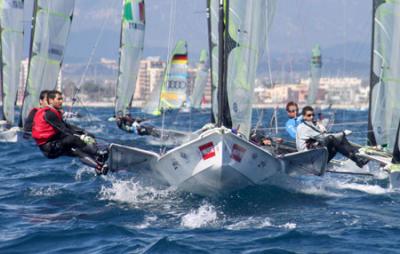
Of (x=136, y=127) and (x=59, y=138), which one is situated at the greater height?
(x=59, y=138)

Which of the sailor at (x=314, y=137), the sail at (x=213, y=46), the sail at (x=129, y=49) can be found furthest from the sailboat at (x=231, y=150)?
the sail at (x=129, y=49)

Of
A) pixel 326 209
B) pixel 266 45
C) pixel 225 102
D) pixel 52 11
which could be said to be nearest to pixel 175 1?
pixel 266 45

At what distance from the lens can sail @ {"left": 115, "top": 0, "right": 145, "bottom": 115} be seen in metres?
37.8

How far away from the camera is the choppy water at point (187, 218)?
10.1 meters

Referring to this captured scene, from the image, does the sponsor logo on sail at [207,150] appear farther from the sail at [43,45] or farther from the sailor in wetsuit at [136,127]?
the sail at [43,45]

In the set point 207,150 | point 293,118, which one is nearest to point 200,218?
point 207,150

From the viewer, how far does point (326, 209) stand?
1295 centimetres

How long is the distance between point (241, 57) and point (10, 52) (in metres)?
16.8

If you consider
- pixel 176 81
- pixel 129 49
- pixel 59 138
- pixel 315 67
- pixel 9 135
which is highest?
pixel 129 49

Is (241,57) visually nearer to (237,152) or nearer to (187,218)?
(237,152)

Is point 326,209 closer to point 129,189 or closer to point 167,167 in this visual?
point 167,167

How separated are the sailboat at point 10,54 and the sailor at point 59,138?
15245 millimetres

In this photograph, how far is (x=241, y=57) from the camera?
14.2 m

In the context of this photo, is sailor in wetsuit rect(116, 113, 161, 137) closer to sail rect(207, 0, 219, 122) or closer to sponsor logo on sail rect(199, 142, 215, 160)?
sail rect(207, 0, 219, 122)
